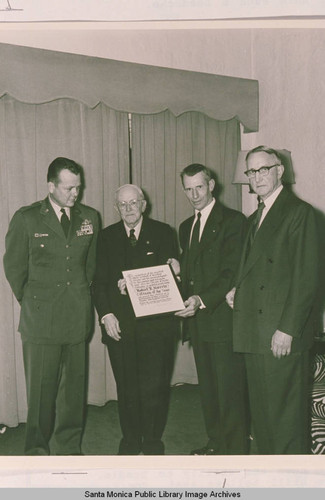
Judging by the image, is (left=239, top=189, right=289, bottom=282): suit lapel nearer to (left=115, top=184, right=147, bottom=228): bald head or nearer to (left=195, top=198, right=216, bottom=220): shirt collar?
(left=195, top=198, right=216, bottom=220): shirt collar

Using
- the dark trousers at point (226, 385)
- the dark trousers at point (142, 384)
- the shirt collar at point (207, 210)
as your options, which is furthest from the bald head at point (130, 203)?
the dark trousers at point (226, 385)

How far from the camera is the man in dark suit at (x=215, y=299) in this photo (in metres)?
2.34

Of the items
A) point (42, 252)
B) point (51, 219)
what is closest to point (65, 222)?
point (51, 219)

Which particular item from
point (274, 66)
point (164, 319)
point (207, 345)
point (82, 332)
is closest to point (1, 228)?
point (82, 332)

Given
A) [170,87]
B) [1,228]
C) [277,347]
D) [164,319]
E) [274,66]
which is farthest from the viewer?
[274,66]

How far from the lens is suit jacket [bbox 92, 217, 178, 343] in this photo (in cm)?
237

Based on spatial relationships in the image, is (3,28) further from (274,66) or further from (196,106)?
(274,66)

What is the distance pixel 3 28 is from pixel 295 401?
6.53 feet

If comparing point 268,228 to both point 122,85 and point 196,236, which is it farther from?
point 122,85

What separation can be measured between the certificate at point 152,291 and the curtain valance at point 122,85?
4.17 ft

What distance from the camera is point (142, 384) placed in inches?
95.0

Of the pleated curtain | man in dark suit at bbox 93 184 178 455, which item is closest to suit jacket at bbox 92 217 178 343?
man in dark suit at bbox 93 184 178 455

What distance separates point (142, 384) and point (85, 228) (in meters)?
0.85

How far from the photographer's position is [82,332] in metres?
2.46
